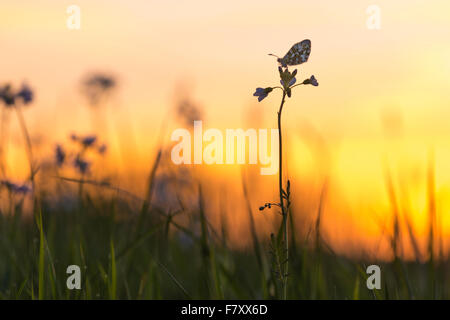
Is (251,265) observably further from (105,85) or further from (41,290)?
(105,85)

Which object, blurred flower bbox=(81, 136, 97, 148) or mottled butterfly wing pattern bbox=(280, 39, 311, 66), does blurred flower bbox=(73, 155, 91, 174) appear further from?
mottled butterfly wing pattern bbox=(280, 39, 311, 66)

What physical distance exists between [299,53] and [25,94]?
2.97 meters

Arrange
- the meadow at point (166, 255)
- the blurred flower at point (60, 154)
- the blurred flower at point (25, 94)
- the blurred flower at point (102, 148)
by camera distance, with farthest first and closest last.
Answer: the blurred flower at point (102, 148) → the blurred flower at point (25, 94) → the blurred flower at point (60, 154) → the meadow at point (166, 255)

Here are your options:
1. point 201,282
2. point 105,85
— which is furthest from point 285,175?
point 105,85

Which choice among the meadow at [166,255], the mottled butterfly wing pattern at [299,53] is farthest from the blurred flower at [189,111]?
the mottled butterfly wing pattern at [299,53]

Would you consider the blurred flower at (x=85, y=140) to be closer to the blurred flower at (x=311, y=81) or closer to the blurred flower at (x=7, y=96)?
the blurred flower at (x=7, y=96)

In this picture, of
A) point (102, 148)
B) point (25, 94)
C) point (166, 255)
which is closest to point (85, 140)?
point (102, 148)

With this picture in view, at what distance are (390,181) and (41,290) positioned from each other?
1.78 meters

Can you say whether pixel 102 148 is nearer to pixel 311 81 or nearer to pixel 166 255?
pixel 166 255

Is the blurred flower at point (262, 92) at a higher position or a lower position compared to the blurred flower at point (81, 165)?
higher

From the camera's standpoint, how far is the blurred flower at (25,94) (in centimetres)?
427

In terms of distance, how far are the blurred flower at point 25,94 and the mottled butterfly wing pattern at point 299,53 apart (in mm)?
2871

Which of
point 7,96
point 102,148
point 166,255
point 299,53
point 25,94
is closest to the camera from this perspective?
point 299,53

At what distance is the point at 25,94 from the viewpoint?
14.2 feet
